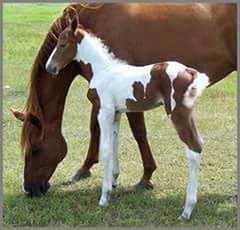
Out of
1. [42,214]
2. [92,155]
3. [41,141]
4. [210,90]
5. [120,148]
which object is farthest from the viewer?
[210,90]

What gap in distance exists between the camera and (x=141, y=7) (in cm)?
484

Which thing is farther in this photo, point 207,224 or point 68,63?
point 68,63

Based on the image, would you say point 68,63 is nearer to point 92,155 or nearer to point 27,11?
point 92,155

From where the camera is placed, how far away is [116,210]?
4332 millimetres

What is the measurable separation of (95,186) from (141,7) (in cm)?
157

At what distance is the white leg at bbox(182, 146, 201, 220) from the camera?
3.97 meters

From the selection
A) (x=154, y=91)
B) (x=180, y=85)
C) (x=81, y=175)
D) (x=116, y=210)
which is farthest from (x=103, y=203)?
(x=180, y=85)

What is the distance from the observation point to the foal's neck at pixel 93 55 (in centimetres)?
439

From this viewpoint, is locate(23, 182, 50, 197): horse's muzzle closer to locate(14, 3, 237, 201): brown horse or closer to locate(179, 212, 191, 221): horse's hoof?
locate(14, 3, 237, 201): brown horse

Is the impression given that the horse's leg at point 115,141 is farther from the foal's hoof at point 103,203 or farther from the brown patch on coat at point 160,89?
the foal's hoof at point 103,203

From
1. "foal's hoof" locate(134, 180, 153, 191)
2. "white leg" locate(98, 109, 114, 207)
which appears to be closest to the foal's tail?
"white leg" locate(98, 109, 114, 207)

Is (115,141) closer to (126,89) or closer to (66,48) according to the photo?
(126,89)

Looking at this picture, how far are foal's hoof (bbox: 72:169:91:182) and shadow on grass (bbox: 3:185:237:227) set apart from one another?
1.11ft

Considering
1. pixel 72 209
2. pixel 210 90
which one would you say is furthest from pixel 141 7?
pixel 210 90
